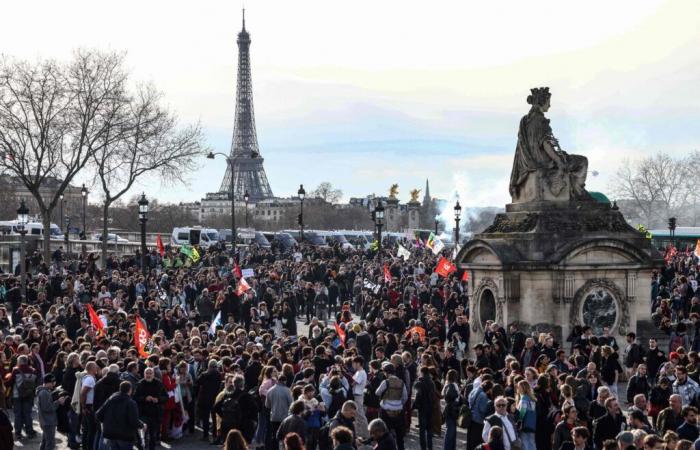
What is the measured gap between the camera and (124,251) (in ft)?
198

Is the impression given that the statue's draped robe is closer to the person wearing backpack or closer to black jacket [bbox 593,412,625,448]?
black jacket [bbox 593,412,625,448]

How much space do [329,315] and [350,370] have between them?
18.9 m

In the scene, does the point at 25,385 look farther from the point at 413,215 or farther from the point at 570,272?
the point at 413,215

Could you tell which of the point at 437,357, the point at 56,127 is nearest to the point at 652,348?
the point at 437,357

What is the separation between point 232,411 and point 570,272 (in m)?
11.2

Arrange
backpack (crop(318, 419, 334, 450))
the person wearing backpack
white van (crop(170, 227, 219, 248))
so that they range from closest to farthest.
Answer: backpack (crop(318, 419, 334, 450)) → the person wearing backpack → white van (crop(170, 227, 219, 248))

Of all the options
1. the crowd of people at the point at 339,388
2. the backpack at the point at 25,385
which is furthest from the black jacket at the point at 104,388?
the backpack at the point at 25,385

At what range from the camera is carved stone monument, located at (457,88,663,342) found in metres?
24.3

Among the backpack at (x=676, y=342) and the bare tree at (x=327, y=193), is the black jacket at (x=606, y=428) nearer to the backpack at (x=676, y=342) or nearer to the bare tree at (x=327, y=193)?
the backpack at (x=676, y=342)

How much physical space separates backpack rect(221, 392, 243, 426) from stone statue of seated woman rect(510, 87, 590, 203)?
1222 centimetres

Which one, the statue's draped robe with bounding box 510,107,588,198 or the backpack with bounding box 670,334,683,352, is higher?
the statue's draped robe with bounding box 510,107,588,198

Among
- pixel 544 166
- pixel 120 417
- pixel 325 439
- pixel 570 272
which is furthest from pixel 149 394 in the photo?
pixel 544 166

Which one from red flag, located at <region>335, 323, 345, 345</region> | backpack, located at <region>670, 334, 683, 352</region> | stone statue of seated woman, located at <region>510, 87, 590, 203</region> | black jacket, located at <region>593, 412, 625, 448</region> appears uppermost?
stone statue of seated woman, located at <region>510, 87, 590, 203</region>

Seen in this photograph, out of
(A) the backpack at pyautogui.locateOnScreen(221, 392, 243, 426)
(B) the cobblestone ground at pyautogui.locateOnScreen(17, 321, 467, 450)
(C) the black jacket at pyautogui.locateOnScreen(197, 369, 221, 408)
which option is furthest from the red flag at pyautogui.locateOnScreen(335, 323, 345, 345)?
(A) the backpack at pyautogui.locateOnScreen(221, 392, 243, 426)
